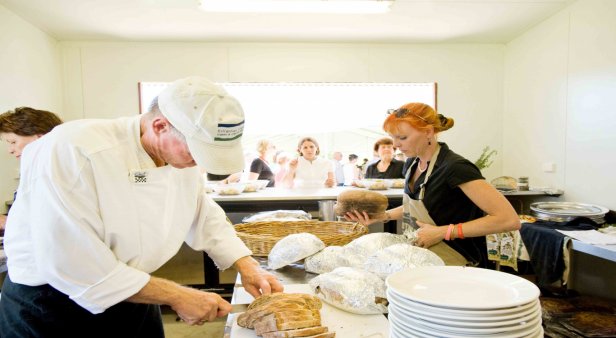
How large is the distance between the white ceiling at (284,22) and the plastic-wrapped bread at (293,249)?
302cm

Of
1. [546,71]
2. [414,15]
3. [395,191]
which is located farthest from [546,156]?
[414,15]

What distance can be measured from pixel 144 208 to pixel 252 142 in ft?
17.3

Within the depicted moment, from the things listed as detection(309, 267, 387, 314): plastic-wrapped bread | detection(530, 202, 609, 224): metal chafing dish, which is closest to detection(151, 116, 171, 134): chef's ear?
detection(309, 267, 387, 314): plastic-wrapped bread

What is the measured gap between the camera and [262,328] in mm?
968

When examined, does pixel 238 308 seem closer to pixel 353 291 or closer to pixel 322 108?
pixel 353 291

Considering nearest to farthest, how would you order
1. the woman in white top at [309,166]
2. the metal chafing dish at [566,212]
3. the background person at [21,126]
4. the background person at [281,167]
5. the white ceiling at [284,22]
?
the background person at [21,126] → the metal chafing dish at [566,212] → the white ceiling at [284,22] → the woman in white top at [309,166] → the background person at [281,167]

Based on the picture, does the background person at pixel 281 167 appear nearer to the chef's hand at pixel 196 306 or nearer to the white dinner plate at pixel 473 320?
the chef's hand at pixel 196 306

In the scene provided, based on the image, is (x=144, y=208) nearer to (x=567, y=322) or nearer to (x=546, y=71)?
(x=567, y=322)

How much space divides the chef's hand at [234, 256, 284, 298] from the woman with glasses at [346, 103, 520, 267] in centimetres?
66

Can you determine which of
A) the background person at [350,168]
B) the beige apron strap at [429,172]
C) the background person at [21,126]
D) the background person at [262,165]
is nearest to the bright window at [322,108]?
the background person at [350,168]

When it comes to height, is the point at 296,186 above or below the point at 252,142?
below

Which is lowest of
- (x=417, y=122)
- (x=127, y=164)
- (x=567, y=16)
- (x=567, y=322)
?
Result: (x=567, y=322)

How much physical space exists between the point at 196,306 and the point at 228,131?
0.46m

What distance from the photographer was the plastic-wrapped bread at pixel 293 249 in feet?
4.77
